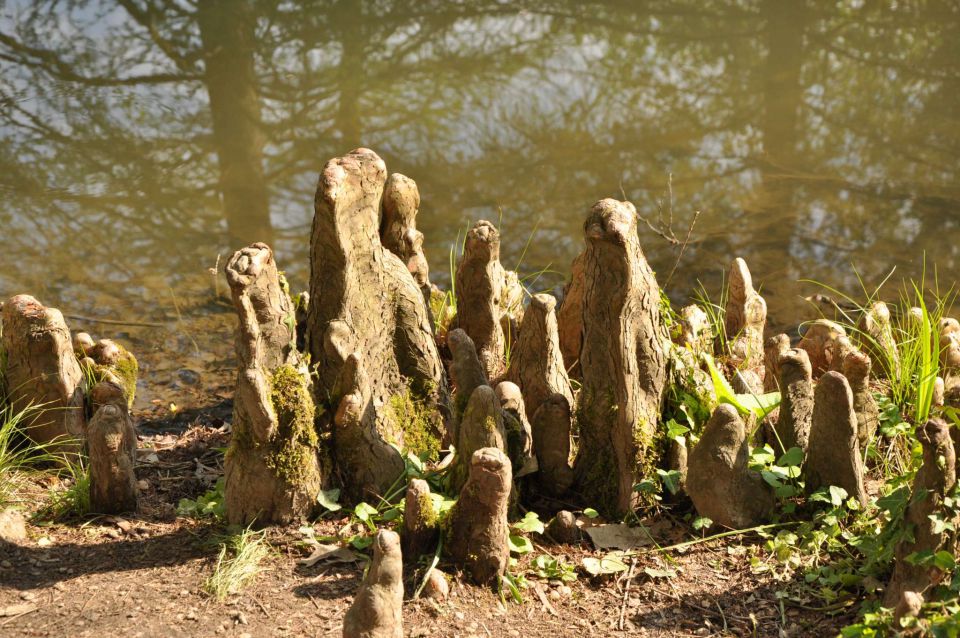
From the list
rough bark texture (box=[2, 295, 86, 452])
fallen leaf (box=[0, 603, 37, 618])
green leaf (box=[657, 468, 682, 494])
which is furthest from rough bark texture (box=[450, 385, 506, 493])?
rough bark texture (box=[2, 295, 86, 452])

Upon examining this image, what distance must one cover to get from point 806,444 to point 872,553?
77 centimetres

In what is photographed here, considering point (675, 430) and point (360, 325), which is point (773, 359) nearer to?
point (675, 430)

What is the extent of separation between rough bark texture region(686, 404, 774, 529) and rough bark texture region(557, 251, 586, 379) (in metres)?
1.31

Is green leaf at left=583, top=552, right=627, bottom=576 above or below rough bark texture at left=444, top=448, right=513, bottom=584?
below

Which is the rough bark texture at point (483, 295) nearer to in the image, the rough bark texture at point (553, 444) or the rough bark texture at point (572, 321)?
the rough bark texture at point (572, 321)

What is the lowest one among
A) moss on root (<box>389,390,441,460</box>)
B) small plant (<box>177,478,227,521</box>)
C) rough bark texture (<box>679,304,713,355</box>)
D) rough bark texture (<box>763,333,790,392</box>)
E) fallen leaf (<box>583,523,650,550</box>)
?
fallen leaf (<box>583,523,650,550</box>)

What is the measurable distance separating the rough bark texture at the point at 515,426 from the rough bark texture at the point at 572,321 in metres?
0.99

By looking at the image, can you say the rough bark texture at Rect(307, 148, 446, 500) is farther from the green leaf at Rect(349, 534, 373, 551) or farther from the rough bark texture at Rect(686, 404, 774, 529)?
the rough bark texture at Rect(686, 404, 774, 529)

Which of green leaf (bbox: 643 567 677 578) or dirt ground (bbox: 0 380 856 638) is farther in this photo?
green leaf (bbox: 643 567 677 578)

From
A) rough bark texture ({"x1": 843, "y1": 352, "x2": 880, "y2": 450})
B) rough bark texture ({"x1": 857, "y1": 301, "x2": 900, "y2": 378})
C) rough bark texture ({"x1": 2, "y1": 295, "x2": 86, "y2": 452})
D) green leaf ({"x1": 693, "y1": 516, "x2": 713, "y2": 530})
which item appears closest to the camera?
green leaf ({"x1": 693, "y1": 516, "x2": 713, "y2": 530})

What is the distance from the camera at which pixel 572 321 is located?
5.82 meters

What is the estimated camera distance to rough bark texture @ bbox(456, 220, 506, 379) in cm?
537

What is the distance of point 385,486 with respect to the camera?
4.73 m

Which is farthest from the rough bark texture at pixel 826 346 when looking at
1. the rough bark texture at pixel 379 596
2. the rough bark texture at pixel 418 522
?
the rough bark texture at pixel 379 596
